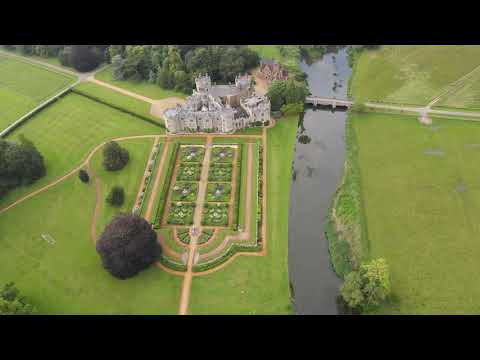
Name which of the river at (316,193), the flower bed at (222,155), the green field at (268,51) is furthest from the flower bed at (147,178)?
the green field at (268,51)

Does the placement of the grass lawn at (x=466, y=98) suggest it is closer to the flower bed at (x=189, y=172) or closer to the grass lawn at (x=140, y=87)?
the flower bed at (x=189, y=172)

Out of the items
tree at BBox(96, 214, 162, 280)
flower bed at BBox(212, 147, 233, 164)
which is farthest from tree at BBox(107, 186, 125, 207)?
flower bed at BBox(212, 147, 233, 164)

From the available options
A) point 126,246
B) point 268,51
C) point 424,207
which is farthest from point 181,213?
point 268,51

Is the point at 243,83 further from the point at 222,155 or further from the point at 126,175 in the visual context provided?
the point at 126,175

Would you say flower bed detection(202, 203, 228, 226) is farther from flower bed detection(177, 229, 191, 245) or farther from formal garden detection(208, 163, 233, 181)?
formal garden detection(208, 163, 233, 181)

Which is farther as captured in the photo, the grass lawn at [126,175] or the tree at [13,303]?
the grass lawn at [126,175]

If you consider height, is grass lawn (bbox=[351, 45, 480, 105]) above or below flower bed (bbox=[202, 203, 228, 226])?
above

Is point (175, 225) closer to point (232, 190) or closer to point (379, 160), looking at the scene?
point (232, 190)
